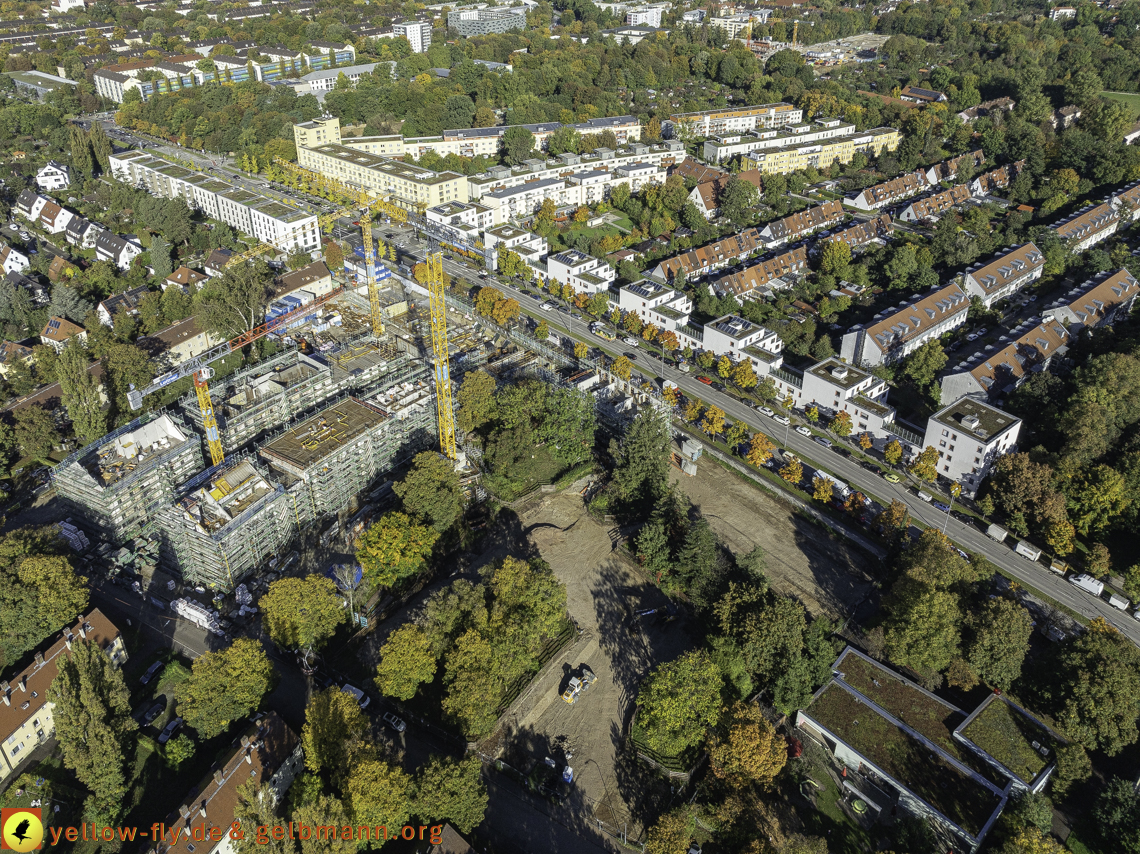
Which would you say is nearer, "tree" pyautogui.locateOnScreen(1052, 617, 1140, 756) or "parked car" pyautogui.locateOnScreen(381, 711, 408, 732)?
"tree" pyautogui.locateOnScreen(1052, 617, 1140, 756)

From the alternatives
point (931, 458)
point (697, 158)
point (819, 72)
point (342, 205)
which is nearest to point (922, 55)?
point (819, 72)

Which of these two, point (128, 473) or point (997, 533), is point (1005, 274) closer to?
point (997, 533)

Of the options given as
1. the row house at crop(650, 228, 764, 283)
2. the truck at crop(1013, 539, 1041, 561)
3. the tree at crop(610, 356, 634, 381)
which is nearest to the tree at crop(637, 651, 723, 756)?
the truck at crop(1013, 539, 1041, 561)

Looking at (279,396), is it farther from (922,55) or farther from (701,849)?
(922,55)

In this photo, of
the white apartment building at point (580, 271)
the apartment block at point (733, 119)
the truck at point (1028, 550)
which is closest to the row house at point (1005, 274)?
the truck at point (1028, 550)

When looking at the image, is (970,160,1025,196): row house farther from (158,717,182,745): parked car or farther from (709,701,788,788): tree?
(158,717,182,745): parked car

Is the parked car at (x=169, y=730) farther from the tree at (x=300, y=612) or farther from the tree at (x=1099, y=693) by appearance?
the tree at (x=1099, y=693)
